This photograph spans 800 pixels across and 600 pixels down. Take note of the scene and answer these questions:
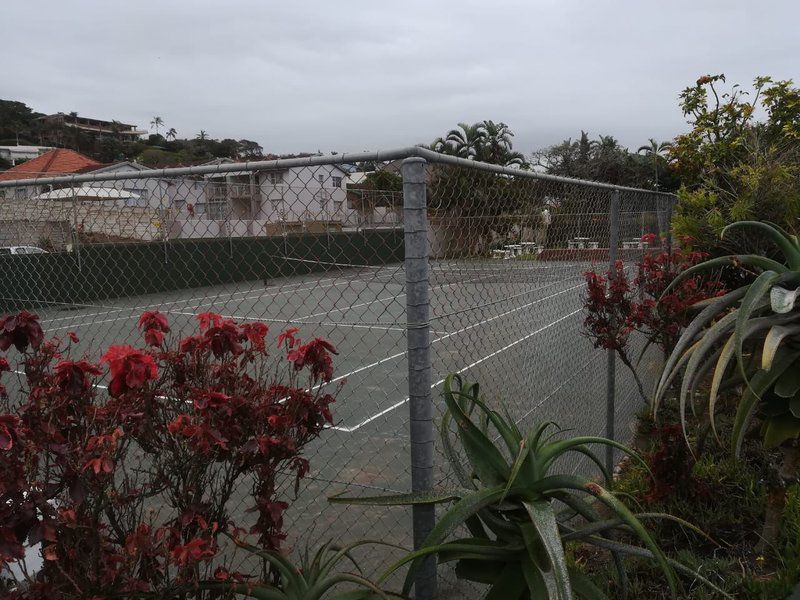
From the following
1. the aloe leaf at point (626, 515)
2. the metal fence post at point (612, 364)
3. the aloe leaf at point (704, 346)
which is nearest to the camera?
the aloe leaf at point (626, 515)

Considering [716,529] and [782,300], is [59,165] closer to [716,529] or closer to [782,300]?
[716,529]

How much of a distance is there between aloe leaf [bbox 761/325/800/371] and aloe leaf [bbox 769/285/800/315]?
84mm

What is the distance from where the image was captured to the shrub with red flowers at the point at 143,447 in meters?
1.79

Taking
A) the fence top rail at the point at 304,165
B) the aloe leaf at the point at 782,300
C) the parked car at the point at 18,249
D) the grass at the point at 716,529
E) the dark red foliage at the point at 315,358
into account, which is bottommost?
the grass at the point at 716,529

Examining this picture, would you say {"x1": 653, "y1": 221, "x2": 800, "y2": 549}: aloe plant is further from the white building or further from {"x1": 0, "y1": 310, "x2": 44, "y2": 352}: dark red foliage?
the white building

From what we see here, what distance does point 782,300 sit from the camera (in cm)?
264

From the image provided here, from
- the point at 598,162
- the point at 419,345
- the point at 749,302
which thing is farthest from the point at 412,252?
the point at 598,162

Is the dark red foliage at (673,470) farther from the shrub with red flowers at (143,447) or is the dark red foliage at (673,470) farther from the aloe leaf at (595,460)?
the shrub with red flowers at (143,447)

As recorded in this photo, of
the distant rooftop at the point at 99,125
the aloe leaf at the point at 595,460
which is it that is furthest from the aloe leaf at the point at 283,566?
the distant rooftop at the point at 99,125

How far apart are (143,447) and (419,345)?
103cm

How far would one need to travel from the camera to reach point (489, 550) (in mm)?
2355

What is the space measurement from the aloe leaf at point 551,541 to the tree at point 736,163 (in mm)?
5027

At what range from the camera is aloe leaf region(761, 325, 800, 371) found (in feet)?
8.13

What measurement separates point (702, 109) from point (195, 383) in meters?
9.93
